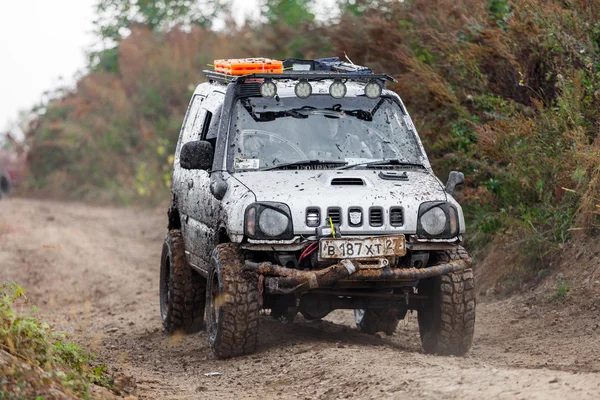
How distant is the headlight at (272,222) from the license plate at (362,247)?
0.93 feet

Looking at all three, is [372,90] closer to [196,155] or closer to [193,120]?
[196,155]

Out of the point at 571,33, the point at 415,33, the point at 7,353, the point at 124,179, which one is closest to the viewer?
the point at 7,353

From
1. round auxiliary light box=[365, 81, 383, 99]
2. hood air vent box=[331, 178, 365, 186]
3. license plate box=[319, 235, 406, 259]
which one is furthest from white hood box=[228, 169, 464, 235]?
round auxiliary light box=[365, 81, 383, 99]

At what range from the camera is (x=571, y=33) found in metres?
11.4

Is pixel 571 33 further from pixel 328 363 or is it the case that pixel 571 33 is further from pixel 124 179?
pixel 124 179

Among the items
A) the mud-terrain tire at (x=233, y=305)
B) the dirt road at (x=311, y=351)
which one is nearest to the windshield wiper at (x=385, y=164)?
the mud-terrain tire at (x=233, y=305)

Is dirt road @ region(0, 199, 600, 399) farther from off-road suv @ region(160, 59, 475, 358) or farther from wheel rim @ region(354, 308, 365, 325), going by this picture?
off-road suv @ region(160, 59, 475, 358)

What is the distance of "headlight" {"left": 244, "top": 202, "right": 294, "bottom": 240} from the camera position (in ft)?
26.7

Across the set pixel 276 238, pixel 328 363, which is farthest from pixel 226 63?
pixel 328 363

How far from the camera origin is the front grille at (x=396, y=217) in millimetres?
8258

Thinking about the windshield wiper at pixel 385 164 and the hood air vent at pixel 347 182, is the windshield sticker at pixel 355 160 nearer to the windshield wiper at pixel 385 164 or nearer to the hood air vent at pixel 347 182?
the windshield wiper at pixel 385 164

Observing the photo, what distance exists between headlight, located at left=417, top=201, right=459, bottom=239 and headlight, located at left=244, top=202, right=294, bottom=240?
97cm

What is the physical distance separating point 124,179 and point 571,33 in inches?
682

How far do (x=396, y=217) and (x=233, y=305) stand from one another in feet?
4.41
